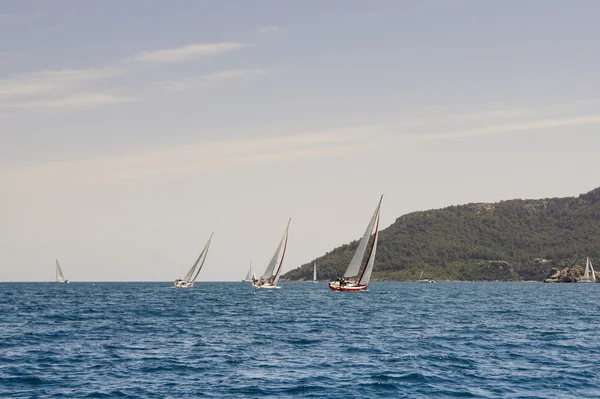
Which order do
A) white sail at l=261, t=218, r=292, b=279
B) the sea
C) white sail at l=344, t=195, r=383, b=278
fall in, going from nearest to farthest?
the sea → white sail at l=344, t=195, r=383, b=278 → white sail at l=261, t=218, r=292, b=279

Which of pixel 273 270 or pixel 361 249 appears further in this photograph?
pixel 273 270

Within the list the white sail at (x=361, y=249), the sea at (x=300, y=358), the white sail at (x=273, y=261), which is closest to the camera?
the sea at (x=300, y=358)

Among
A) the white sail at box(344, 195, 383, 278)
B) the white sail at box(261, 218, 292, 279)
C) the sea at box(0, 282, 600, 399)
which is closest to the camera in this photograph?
the sea at box(0, 282, 600, 399)

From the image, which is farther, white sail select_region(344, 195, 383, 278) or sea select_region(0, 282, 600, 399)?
white sail select_region(344, 195, 383, 278)

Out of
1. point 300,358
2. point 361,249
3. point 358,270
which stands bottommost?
point 300,358

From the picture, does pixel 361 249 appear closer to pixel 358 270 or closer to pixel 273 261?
pixel 358 270

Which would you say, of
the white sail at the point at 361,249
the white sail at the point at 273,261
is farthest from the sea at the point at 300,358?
the white sail at the point at 273,261

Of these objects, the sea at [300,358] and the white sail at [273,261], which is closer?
the sea at [300,358]

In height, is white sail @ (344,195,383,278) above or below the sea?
above

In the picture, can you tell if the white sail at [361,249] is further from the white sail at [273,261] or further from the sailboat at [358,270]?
the white sail at [273,261]

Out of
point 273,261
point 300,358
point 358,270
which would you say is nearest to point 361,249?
point 358,270

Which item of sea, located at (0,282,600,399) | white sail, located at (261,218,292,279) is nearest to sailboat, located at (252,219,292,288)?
white sail, located at (261,218,292,279)

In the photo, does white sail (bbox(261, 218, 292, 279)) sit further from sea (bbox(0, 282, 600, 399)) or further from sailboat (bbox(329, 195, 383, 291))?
sea (bbox(0, 282, 600, 399))

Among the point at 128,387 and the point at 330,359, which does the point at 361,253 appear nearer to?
the point at 330,359
